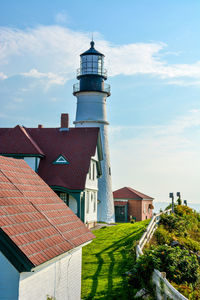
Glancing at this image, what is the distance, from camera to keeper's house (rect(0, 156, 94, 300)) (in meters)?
7.65

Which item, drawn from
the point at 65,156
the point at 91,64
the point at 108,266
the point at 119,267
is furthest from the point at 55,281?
the point at 91,64

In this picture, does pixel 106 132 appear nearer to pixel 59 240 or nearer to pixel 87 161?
pixel 87 161

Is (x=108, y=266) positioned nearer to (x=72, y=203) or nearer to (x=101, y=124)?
(x=72, y=203)

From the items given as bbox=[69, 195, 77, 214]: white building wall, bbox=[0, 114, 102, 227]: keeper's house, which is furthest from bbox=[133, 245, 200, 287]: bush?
bbox=[69, 195, 77, 214]: white building wall

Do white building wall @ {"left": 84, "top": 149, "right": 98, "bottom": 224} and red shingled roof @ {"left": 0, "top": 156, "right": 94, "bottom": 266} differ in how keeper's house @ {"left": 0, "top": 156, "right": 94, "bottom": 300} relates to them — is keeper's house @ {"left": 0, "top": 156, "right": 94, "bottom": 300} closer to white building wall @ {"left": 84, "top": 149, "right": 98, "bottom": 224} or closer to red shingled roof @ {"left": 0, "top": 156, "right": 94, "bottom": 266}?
red shingled roof @ {"left": 0, "top": 156, "right": 94, "bottom": 266}

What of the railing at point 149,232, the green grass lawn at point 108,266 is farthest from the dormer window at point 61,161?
the railing at point 149,232

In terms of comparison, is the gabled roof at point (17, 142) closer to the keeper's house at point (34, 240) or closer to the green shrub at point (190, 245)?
the green shrub at point (190, 245)

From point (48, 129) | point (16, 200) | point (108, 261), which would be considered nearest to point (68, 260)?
point (16, 200)

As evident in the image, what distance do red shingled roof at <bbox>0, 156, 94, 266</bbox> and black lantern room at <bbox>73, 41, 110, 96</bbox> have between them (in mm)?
26632

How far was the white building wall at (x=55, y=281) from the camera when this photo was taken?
8046mm

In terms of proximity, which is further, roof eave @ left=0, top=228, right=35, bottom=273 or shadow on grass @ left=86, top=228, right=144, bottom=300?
shadow on grass @ left=86, top=228, right=144, bottom=300

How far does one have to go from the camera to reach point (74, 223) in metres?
12.0

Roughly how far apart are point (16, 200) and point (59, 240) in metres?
1.41

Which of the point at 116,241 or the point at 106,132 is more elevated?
the point at 106,132
